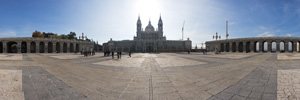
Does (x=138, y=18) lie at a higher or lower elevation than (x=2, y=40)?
higher

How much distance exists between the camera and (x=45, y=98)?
3318 mm

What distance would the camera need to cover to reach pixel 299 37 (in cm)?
4912

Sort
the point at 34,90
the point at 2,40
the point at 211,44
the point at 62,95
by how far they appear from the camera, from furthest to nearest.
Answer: the point at 211,44 → the point at 2,40 → the point at 34,90 → the point at 62,95

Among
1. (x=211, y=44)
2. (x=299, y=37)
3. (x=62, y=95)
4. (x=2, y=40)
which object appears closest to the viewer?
(x=62, y=95)

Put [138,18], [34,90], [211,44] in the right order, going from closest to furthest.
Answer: [34,90] < [211,44] < [138,18]

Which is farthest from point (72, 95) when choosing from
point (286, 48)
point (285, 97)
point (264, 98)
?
point (286, 48)

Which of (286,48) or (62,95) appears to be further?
(286,48)

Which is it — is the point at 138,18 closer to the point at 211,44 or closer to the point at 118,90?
the point at 211,44

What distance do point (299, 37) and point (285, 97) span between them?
7519 centimetres

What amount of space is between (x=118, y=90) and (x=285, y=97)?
5.17 m

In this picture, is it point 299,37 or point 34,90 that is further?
point 299,37

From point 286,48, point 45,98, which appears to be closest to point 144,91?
point 45,98

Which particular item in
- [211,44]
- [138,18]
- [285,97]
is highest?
[138,18]

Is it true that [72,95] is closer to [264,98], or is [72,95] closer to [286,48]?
[264,98]
